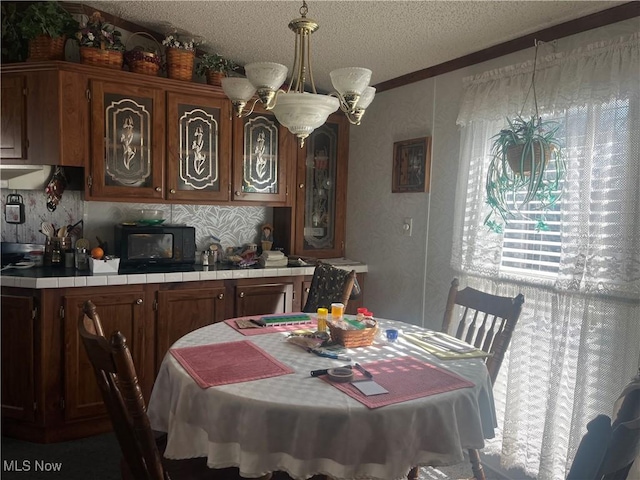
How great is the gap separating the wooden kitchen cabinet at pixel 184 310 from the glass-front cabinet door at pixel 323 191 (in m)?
0.85

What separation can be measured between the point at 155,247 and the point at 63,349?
0.82 metres

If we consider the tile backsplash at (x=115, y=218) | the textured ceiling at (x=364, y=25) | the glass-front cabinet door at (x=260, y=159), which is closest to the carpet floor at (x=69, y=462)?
the tile backsplash at (x=115, y=218)

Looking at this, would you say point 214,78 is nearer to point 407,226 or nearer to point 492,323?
point 407,226

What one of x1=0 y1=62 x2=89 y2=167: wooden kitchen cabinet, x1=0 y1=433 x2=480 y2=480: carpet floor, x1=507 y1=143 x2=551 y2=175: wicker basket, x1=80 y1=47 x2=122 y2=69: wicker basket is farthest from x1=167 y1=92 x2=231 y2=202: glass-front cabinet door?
x1=507 y1=143 x2=551 y2=175: wicker basket

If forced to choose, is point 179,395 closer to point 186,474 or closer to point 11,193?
point 186,474

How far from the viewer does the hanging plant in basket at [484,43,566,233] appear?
86.7 inches

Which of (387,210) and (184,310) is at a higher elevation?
(387,210)

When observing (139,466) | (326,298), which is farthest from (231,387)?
(326,298)

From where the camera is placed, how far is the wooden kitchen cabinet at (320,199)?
12.2ft

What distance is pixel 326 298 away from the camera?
273 cm

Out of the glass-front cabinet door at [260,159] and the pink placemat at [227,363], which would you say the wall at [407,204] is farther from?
the pink placemat at [227,363]

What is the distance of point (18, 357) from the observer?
2670 mm

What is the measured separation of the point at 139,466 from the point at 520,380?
1.88 meters

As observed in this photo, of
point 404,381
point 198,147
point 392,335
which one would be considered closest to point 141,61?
point 198,147
